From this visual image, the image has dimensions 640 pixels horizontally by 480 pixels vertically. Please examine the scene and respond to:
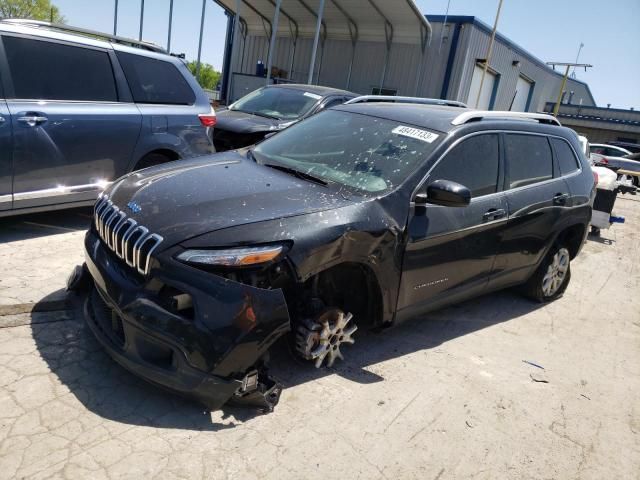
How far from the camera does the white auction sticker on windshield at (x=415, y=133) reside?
351 cm

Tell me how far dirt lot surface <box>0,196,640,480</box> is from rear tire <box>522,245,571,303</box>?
1.95 ft

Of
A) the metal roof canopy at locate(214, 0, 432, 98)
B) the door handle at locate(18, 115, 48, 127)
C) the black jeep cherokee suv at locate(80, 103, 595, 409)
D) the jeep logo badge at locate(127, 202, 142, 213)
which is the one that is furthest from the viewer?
the metal roof canopy at locate(214, 0, 432, 98)

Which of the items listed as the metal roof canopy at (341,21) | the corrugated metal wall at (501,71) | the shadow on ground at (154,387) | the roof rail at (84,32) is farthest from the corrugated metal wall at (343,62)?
the shadow on ground at (154,387)

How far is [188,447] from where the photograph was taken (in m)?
2.40

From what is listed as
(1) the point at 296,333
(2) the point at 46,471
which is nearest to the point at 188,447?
(2) the point at 46,471

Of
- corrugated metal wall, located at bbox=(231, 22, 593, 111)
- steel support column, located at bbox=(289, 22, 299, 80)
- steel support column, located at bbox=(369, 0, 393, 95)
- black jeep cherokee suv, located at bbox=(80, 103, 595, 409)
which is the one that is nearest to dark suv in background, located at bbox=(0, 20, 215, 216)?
black jeep cherokee suv, located at bbox=(80, 103, 595, 409)

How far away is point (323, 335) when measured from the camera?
9.85ft

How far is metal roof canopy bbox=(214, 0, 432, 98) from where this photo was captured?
1791 cm

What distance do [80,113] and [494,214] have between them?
12.0ft

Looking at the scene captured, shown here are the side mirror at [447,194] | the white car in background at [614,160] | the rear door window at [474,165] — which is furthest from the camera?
the white car in background at [614,160]

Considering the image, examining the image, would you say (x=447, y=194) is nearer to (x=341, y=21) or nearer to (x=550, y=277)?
(x=550, y=277)

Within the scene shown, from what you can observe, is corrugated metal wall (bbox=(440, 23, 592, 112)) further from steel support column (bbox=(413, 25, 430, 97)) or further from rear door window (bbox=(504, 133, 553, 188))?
rear door window (bbox=(504, 133, 553, 188))

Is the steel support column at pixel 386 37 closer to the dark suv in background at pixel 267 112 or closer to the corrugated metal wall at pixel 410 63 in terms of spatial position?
the corrugated metal wall at pixel 410 63

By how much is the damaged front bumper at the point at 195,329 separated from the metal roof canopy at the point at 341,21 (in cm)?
1486
